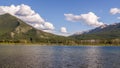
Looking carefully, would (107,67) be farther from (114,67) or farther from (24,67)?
(24,67)

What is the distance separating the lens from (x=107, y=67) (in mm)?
76000

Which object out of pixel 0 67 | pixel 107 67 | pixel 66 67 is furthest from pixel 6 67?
pixel 107 67

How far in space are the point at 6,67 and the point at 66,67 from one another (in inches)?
673

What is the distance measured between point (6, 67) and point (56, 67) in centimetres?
1418

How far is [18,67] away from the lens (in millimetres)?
70125

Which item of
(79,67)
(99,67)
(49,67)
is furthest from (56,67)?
(99,67)

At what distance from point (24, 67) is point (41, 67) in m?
4.92

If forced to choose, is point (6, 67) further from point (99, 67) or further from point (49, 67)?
point (99, 67)

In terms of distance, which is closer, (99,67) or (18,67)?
(18,67)

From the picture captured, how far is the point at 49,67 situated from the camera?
72.6 m

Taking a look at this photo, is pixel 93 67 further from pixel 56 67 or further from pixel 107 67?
pixel 56 67

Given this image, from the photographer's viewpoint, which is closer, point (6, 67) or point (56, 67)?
point (6, 67)

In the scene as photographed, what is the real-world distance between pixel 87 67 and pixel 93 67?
1.91m

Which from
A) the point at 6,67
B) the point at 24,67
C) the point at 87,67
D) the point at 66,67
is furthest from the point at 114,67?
the point at 6,67
